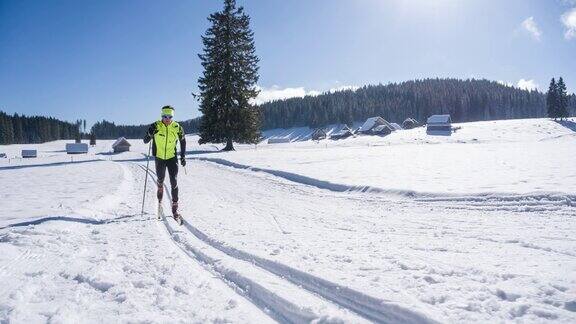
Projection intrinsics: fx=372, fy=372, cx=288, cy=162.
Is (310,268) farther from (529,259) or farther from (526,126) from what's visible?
(526,126)

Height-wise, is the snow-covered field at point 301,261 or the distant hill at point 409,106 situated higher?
the distant hill at point 409,106

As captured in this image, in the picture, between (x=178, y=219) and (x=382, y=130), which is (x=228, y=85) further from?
(x=382, y=130)

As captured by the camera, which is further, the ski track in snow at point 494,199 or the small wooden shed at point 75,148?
the small wooden shed at point 75,148

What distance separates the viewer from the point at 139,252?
5.68 m

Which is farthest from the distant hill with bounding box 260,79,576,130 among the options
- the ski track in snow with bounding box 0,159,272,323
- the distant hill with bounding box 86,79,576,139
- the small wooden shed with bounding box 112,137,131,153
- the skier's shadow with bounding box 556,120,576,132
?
the ski track in snow with bounding box 0,159,272,323

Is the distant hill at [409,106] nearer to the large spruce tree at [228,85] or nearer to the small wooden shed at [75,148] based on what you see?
the small wooden shed at [75,148]

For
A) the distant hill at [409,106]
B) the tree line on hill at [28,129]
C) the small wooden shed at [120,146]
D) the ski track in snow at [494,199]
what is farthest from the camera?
the distant hill at [409,106]

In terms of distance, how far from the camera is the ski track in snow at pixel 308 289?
11.0 ft

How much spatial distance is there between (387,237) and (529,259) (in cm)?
211

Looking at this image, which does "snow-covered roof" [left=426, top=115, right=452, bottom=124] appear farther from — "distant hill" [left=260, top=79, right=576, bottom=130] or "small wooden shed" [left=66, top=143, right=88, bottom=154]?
"small wooden shed" [left=66, top=143, right=88, bottom=154]

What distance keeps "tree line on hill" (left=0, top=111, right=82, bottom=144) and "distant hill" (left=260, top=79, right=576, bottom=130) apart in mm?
87054

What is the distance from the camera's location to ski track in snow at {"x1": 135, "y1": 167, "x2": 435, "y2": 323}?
3.36m

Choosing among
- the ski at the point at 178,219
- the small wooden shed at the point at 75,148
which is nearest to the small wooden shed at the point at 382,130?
the small wooden shed at the point at 75,148

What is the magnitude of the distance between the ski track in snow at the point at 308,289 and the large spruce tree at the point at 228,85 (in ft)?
119
